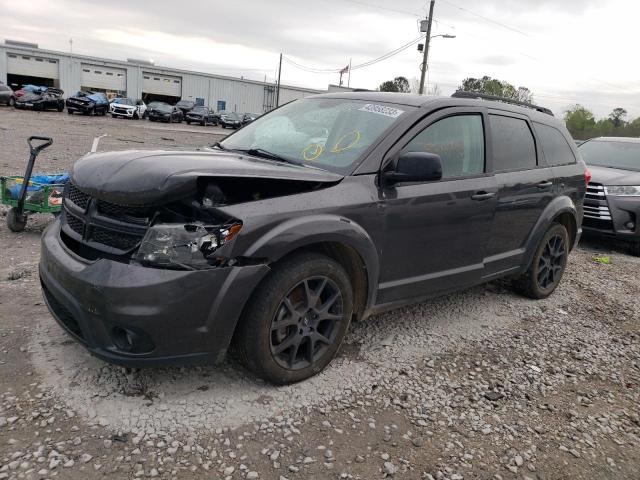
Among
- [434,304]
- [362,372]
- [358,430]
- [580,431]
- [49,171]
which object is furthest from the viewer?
[49,171]

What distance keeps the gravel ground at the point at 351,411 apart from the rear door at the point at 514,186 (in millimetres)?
684

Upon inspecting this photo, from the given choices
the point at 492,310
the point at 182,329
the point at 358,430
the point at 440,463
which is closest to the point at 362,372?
the point at 358,430

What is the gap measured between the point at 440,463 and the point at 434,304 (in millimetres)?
2225

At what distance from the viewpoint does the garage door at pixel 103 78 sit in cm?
5300

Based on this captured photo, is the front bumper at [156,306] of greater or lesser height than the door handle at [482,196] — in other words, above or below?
below

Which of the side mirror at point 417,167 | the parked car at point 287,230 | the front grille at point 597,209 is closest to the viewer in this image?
the parked car at point 287,230

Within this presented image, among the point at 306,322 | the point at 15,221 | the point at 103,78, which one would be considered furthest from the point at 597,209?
the point at 103,78

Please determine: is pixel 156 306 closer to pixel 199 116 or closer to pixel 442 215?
pixel 442 215

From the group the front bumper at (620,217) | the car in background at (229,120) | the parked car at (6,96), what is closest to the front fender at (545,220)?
the front bumper at (620,217)

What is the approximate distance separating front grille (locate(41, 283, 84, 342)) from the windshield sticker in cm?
235

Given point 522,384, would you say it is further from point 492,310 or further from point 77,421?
point 77,421

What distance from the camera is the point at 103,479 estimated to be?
225cm

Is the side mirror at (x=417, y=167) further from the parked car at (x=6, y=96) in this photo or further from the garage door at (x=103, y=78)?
the garage door at (x=103, y=78)

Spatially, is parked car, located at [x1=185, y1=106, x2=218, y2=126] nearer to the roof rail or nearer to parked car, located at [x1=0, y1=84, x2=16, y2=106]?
parked car, located at [x1=0, y1=84, x2=16, y2=106]
